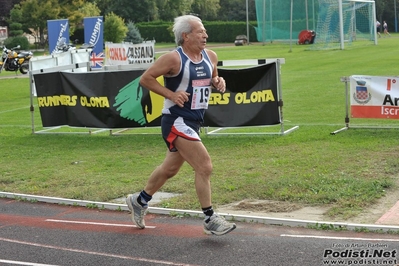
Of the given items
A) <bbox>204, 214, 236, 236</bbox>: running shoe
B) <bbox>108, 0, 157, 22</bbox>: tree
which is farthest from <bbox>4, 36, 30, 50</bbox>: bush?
<bbox>204, 214, 236, 236</bbox>: running shoe

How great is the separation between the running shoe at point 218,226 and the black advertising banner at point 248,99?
6473mm

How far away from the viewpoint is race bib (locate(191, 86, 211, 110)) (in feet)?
24.9

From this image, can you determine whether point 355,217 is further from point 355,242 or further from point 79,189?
point 79,189

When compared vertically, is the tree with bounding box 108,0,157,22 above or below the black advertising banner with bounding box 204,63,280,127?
above

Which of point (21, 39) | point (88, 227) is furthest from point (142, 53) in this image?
point (21, 39)

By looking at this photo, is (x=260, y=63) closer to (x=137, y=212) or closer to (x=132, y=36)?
(x=137, y=212)

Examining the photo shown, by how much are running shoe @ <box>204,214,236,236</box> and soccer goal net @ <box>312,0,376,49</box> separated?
38566mm

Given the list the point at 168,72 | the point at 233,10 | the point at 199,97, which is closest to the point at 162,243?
the point at 199,97

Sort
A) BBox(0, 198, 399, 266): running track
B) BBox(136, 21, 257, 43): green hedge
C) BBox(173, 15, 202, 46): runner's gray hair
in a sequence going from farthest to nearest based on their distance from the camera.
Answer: BBox(136, 21, 257, 43): green hedge → BBox(173, 15, 202, 46): runner's gray hair → BBox(0, 198, 399, 266): running track

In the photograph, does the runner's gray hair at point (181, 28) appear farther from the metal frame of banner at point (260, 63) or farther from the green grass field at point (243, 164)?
the metal frame of banner at point (260, 63)

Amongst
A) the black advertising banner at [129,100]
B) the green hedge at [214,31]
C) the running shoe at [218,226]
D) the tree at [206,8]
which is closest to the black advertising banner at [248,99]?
the black advertising banner at [129,100]

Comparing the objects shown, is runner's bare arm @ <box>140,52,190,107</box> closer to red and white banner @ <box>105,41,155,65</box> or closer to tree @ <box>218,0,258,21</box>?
red and white banner @ <box>105,41,155,65</box>

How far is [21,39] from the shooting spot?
69.1m

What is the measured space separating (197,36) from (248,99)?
6504 mm
